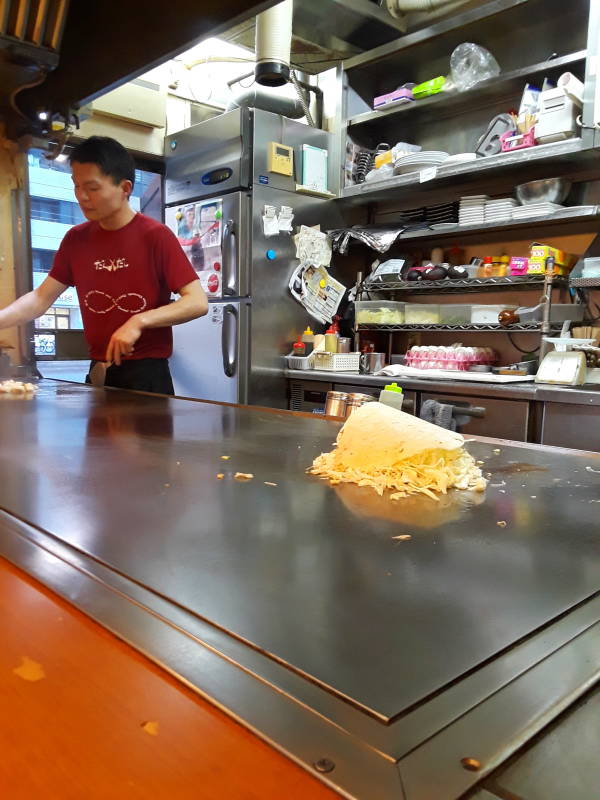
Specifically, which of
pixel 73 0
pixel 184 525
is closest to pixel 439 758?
pixel 184 525

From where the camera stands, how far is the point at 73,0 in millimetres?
1846

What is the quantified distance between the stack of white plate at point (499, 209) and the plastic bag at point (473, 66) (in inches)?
25.8

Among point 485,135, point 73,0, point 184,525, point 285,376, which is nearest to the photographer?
point 184,525

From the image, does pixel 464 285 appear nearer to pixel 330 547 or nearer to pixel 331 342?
pixel 331 342

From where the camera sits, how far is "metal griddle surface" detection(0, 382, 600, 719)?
1.37ft

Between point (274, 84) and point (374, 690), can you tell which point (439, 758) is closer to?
point (374, 690)

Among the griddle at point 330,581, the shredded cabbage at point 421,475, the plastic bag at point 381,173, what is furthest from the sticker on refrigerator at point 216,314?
the shredded cabbage at point 421,475

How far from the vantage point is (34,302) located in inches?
98.3

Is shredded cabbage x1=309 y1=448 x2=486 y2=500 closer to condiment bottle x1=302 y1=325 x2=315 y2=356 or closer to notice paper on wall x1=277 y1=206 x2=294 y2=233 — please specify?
condiment bottle x1=302 y1=325 x2=315 y2=356

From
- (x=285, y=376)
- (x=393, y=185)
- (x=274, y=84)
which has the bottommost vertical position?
(x=285, y=376)

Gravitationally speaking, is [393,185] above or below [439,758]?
above

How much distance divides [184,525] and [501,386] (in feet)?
7.26

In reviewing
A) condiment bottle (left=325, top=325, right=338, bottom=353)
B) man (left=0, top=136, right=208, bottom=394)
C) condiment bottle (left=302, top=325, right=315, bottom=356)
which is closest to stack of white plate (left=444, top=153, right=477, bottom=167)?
condiment bottle (left=325, top=325, right=338, bottom=353)

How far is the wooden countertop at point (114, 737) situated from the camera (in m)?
0.29
